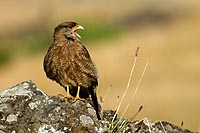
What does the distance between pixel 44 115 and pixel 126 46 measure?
20.7 meters

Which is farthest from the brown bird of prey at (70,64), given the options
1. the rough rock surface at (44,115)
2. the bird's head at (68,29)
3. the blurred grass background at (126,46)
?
→ the blurred grass background at (126,46)

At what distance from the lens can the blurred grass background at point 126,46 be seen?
59.0ft

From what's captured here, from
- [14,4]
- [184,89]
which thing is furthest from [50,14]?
[184,89]

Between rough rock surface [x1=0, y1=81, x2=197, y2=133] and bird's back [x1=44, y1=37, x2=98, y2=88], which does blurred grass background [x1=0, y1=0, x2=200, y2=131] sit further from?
rough rock surface [x1=0, y1=81, x2=197, y2=133]

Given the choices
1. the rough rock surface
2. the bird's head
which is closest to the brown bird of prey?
the bird's head

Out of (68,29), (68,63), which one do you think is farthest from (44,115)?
(68,29)

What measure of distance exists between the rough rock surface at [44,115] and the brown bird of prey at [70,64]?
97 centimetres

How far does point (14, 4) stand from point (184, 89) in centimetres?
2628

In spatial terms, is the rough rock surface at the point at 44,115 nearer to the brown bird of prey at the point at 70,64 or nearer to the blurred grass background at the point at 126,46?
the brown bird of prey at the point at 70,64

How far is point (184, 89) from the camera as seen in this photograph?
19219 millimetres

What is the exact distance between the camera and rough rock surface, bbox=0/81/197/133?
5.83 metres

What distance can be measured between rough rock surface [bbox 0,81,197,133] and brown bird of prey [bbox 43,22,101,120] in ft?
3.18

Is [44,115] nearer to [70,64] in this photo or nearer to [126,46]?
[70,64]

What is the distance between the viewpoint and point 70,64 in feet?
23.7
